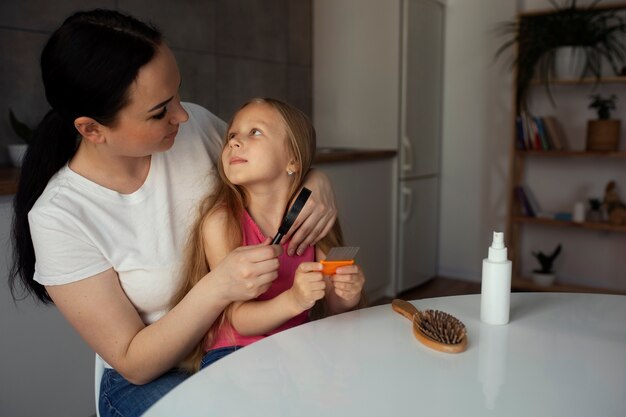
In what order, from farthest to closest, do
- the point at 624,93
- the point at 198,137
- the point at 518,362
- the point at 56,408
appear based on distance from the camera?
the point at 624,93 < the point at 56,408 < the point at 198,137 < the point at 518,362

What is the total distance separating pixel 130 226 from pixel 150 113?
0.23 meters

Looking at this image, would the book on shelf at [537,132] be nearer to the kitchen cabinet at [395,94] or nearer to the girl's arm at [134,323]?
the kitchen cabinet at [395,94]

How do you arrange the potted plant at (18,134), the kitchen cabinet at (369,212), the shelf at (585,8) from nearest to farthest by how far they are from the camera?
the potted plant at (18,134), the kitchen cabinet at (369,212), the shelf at (585,8)

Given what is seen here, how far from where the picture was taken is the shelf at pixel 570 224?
3.32 metres

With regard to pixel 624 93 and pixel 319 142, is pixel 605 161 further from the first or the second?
pixel 319 142

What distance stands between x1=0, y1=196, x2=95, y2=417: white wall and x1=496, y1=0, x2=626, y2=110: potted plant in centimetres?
290

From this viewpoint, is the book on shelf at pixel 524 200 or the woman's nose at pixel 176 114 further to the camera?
the book on shelf at pixel 524 200

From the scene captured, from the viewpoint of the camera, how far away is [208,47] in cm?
301

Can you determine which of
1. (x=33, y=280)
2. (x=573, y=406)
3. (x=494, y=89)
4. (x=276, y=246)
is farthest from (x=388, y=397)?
(x=494, y=89)

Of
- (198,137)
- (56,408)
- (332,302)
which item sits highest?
(198,137)

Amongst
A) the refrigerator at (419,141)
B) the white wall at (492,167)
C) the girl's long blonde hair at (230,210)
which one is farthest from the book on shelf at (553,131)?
the girl's long blonde hair at (230,210)

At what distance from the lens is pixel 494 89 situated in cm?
383

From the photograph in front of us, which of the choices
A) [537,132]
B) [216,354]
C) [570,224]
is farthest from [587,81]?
[216,354]

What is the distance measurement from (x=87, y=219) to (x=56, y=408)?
116 cm
